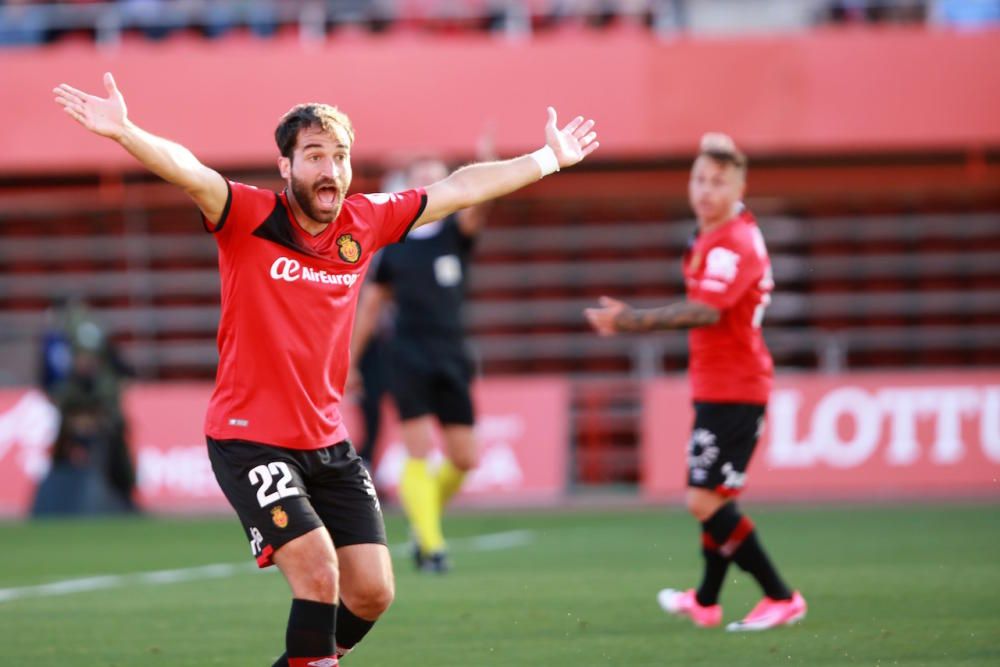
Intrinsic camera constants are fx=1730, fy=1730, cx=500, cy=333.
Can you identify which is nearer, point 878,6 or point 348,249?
point 348,249

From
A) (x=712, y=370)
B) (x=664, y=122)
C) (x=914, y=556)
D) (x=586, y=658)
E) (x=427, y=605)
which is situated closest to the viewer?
(x=586, y=658)

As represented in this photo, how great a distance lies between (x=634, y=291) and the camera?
2219 cm

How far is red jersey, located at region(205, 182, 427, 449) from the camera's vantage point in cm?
617

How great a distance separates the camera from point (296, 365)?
621 cm

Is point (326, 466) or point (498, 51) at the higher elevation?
point (498, 51)

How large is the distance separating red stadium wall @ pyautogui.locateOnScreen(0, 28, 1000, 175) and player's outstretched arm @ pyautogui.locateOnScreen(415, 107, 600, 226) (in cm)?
1293

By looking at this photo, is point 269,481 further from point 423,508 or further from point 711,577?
point 423,508

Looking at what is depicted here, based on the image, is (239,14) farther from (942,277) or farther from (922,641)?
(922,641)

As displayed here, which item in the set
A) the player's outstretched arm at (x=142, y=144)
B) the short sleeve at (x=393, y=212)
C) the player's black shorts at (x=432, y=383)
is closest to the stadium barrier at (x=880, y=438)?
the player's black shorts at (x=432, y=383)

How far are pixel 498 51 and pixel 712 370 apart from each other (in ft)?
40.4

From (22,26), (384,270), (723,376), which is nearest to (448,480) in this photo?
(384,270)

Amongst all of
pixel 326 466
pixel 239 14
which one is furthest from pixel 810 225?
pixel 326 466

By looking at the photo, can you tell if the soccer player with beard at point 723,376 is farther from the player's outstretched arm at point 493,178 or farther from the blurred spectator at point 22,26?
the blurred spectator at point 22,26

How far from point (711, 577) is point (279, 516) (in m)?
3.26
